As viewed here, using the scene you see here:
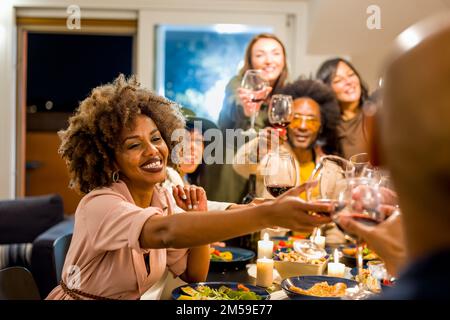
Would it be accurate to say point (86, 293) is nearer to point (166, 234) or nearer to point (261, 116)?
point (166, 234)

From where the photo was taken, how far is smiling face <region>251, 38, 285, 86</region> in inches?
107

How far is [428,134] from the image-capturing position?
0.46 m

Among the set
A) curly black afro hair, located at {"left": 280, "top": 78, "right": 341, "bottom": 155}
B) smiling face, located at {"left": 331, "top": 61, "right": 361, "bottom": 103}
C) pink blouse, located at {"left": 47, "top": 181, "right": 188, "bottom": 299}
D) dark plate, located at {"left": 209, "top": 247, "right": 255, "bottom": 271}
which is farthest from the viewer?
smiling face, located at {"left": 331, "top": 61, "right": 361, "bottom": 103}

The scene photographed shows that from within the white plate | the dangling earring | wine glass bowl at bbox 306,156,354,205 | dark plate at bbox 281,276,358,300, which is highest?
wine glass bowl at bbox 306,156,354,205

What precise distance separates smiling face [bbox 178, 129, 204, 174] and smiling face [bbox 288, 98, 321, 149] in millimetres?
595

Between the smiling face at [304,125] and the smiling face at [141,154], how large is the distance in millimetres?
1165

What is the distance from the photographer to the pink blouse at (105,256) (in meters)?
1.11

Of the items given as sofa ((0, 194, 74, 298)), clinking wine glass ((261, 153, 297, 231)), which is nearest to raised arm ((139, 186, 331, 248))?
clinking wine glass ((261, 153, 297, 231))

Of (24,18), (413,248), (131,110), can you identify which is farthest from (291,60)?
(413,248)

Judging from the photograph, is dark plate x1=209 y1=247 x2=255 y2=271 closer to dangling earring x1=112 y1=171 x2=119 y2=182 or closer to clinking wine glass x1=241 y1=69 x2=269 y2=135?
clinking wine glass x1=241 y1=69 x2=269 y2=135

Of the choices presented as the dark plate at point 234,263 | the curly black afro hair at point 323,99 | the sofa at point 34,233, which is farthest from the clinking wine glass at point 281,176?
the sofa at point 34,233

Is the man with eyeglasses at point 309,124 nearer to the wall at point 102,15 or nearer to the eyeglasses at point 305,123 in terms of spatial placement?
the eyeglasses at point 305,123

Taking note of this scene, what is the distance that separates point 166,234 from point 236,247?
36.6 inches

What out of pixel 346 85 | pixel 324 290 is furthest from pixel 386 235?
pixel 346 85
